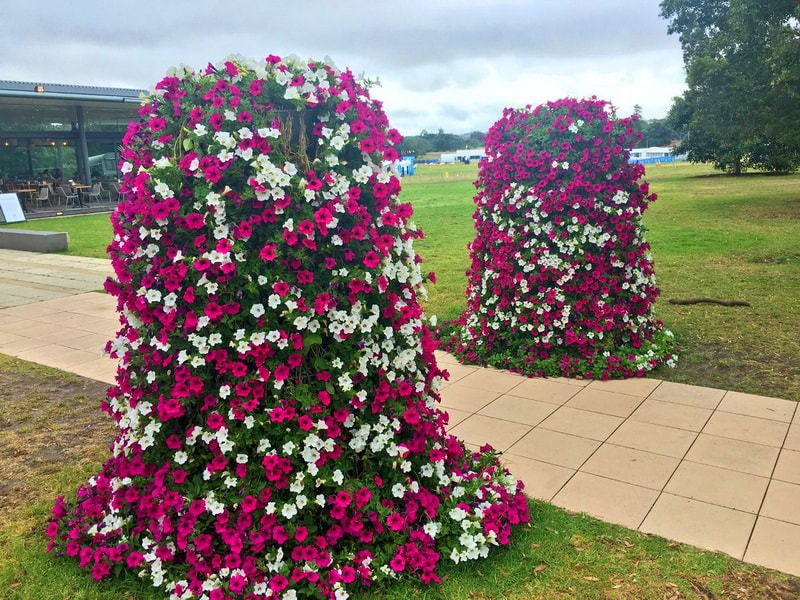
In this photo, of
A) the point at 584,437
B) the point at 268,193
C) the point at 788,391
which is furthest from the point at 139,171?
the point at 788,391

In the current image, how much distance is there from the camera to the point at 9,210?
18641mm

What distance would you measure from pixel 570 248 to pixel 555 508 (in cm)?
261

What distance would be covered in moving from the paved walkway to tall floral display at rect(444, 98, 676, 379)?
0.37m

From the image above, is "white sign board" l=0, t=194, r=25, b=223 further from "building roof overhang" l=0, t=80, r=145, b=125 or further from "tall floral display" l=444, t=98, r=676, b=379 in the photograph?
"tall floral display" l=444, t=98, r=676, b=379

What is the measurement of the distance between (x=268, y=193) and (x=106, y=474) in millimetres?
1612

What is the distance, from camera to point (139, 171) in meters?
2.58

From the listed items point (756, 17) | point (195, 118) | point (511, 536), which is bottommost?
point (511, 536)

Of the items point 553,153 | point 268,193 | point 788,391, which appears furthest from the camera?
point 553,153

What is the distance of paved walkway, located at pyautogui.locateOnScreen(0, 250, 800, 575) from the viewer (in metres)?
3.10

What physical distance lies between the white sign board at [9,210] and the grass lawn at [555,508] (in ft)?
45.2

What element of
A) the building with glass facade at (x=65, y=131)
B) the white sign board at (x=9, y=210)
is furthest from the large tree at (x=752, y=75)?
the white sign board at (x=9, y=210)

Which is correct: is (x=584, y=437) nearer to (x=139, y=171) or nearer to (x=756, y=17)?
(x=139, y=171)

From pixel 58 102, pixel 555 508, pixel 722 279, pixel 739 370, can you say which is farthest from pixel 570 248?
pixel 58 102

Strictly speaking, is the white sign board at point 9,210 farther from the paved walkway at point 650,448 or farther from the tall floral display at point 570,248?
the tall floral display at point 570,248
